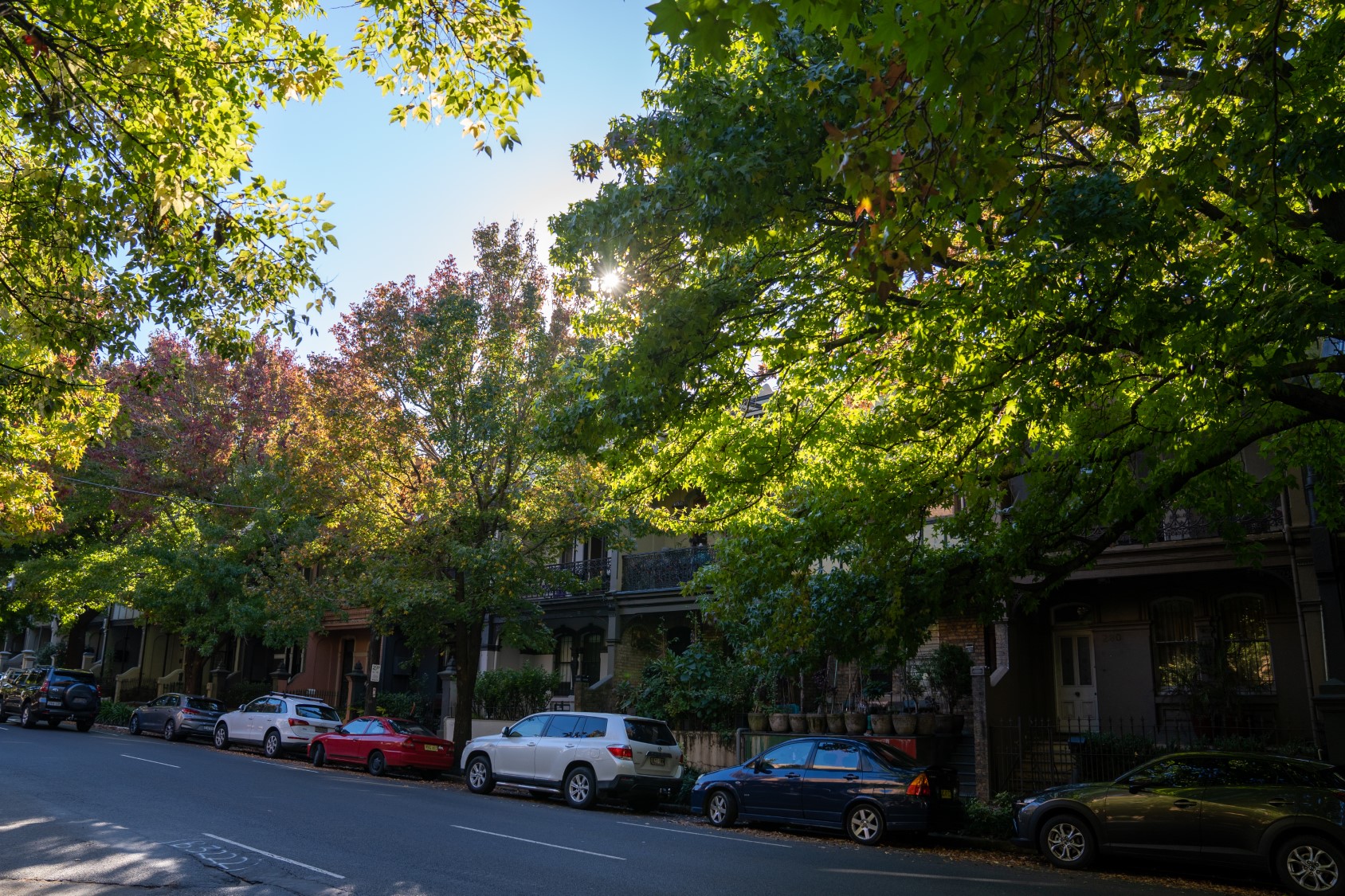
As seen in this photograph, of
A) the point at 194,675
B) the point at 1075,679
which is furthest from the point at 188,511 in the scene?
the point at 1075,679

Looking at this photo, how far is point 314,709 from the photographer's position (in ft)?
85.5

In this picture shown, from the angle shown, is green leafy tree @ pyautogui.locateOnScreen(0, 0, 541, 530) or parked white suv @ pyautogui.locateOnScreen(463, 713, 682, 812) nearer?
green leafy tree @ pyautogui.locateOnScreen(0, 0, 541, 530)

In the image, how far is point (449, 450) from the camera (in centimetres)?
2173

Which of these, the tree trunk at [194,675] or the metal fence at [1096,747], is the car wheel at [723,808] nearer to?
the metal fence at [1096,747]

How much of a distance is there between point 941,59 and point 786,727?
16.7 m

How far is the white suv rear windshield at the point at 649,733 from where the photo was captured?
17.3m

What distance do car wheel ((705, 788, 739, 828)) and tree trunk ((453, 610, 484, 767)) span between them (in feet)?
30.0

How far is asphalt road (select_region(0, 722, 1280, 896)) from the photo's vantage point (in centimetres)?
880

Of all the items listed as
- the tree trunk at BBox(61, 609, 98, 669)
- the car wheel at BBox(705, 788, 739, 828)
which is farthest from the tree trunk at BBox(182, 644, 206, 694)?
the car wheel at BBox(705, 788, 739, 828)

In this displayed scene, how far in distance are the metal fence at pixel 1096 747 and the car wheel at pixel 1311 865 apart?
17.6ft

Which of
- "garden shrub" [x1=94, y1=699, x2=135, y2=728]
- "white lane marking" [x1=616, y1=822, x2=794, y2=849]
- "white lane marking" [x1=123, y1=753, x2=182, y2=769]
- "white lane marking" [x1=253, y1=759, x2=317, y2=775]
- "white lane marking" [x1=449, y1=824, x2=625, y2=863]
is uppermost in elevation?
"garden shrub" [x1=94, y1=699, x2=135, y2=728]

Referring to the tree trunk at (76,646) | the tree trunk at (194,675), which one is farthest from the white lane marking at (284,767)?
the tree trunk at (76,646)

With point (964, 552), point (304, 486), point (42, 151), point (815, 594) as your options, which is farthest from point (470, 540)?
point (42, 151)

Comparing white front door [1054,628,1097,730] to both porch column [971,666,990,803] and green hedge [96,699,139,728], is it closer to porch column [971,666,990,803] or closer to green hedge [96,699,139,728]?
porch column [971,666,990,803]
